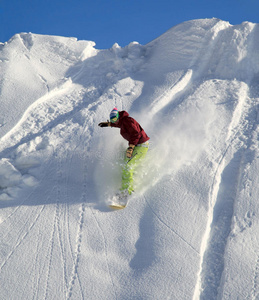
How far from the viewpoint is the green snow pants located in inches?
178

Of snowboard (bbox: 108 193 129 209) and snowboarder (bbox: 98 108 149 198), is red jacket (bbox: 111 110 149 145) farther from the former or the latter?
snowboard (bbox: 108 193 129 209)

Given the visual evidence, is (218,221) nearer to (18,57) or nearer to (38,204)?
(38,204)

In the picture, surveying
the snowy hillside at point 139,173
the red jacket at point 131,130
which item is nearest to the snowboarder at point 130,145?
the red jacket at point 131,130

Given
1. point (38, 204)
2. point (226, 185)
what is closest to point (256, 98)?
point (226, 185)

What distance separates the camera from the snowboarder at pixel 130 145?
14.7 feet

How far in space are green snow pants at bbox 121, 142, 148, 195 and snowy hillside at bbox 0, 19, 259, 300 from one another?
20cm

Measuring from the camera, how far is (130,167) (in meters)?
4.53

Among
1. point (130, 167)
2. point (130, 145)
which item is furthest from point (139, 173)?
point (130, 145)

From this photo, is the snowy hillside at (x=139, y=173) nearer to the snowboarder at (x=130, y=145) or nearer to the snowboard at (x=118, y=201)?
the snowboard at (x=118, y=201)

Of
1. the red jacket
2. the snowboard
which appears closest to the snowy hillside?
the snowboard

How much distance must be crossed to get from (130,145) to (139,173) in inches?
22.8

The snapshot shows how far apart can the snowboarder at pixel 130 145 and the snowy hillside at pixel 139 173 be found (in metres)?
0.23

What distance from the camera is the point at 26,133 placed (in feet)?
19.2

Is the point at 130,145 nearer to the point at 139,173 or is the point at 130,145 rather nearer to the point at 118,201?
the point at 139,173
